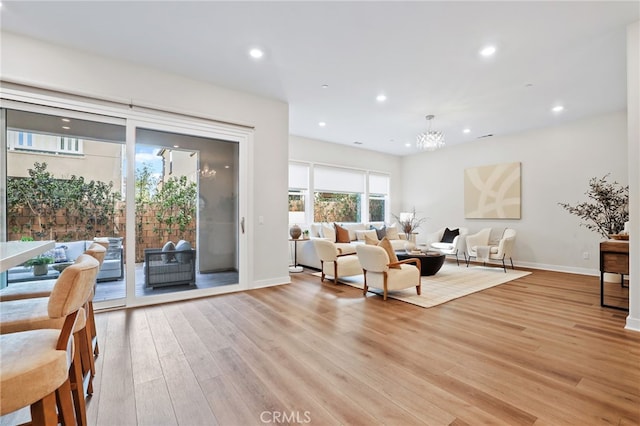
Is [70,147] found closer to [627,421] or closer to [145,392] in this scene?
[145,392]

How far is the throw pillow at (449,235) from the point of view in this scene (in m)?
7.12

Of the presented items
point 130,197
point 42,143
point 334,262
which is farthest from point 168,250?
point 334,262

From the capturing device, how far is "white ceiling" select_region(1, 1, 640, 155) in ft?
8.87

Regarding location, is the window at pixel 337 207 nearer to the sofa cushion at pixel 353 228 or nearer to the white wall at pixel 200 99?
the sofa cushion at pixel 353 228

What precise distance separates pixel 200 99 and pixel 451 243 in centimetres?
614

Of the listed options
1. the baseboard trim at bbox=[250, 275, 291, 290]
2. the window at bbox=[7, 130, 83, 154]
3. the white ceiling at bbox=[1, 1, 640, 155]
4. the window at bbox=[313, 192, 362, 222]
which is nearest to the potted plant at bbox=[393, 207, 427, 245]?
the window at bbox=[313, 192, 362, 222]

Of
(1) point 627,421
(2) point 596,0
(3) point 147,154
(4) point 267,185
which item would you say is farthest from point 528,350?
(3) point 147,154

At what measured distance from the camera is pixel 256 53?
3.42 m

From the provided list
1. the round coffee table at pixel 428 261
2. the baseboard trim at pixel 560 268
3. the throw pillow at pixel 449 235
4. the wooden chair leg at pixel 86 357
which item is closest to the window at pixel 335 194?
the throw pillow at pixel 449 235

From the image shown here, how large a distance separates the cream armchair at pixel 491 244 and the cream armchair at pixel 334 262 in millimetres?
2871

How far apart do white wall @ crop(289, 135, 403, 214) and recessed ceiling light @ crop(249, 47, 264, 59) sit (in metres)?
3.39

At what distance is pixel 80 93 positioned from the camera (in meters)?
3.34

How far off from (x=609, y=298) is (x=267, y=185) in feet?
16.8

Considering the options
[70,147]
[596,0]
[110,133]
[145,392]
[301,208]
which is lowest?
[145,392]
